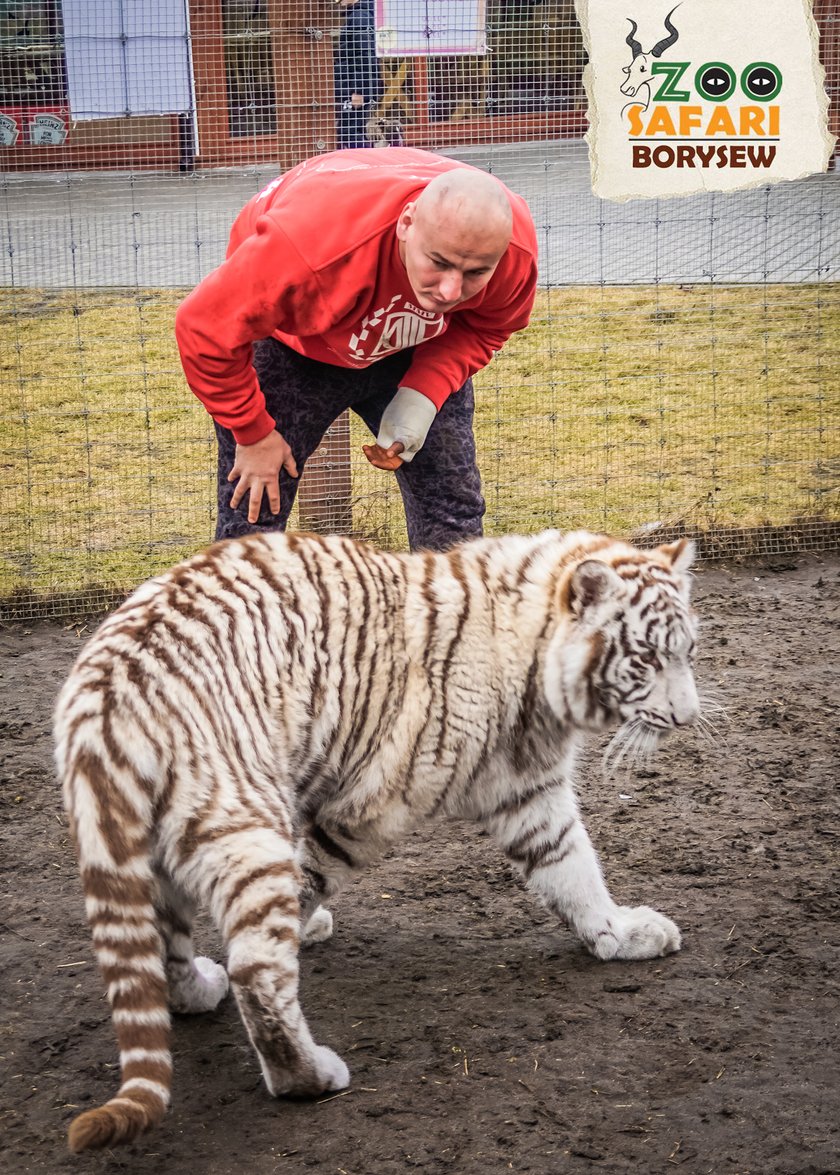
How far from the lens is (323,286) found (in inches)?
132

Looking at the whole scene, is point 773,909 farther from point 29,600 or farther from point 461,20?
point 461,20

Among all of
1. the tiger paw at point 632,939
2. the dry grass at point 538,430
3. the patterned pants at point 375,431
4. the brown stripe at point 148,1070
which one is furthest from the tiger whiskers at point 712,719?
the brown stripe at point 148,1070

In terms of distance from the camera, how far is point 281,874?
2.58 m

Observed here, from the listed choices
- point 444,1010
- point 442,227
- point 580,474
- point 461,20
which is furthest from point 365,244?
point 461,20

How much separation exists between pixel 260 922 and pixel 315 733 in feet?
1.76

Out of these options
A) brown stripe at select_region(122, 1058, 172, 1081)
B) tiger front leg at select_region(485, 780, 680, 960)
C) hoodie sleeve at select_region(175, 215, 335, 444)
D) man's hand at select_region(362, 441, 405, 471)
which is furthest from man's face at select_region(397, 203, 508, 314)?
brown stripe at select_region(122, 1058, 172, 1081)

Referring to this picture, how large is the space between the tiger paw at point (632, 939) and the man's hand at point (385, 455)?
147 centimetres

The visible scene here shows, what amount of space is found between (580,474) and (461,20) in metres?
2.68

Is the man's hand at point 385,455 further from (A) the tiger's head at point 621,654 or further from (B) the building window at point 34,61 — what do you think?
(B) the building window at point 34,61

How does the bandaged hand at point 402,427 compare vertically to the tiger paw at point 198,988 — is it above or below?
above

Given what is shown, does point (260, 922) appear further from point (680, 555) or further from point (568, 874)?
point (680, 555)

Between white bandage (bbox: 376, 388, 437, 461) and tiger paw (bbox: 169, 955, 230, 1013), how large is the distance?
5.29ft

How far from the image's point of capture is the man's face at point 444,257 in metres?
3.11

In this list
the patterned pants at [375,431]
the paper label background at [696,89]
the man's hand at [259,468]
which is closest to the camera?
the man's hand at [259,468]
